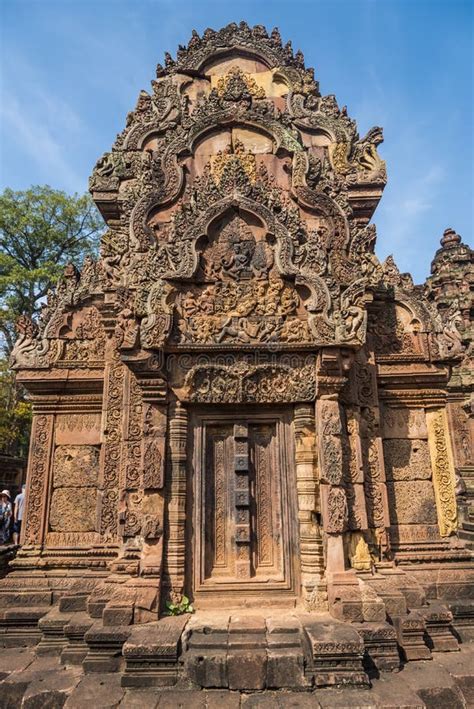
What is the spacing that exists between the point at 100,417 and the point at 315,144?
5293 mm

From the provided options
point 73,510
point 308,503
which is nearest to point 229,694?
point 308,503

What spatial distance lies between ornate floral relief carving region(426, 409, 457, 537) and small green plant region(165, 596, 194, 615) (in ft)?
11.4

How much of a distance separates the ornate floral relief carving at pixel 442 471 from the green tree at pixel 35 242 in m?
19.9

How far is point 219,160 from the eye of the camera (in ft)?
21.7

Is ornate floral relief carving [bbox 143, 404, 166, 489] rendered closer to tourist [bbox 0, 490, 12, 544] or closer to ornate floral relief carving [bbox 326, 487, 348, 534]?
ornate floral relief carving [bbox 326, 487, 348, 534]

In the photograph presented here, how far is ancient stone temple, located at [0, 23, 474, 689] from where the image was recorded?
4.89m

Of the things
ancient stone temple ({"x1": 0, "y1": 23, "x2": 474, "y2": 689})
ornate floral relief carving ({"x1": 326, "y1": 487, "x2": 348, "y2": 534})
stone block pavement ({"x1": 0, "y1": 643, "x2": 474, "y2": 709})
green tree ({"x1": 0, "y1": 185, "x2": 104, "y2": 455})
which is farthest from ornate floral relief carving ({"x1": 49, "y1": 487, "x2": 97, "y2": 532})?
green tree ({"x1": 0, "y1": 185, "x2": 104, "y2": 455})

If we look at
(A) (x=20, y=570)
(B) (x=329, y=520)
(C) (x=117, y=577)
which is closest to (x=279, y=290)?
(B) (x=329, y=520)

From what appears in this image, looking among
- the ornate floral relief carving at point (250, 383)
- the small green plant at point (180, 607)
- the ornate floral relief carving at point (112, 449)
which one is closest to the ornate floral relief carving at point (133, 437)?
the ornate floral relief carving at point (112, 449)

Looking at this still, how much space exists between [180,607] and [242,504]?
1.29 m

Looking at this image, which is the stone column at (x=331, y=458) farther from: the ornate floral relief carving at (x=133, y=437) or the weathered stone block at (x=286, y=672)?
the ornate floral relief carving at (x=133, y=437)

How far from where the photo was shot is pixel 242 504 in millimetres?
5383

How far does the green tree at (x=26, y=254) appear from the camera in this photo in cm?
2108

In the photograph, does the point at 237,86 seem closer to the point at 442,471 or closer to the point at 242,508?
the point at 242,508
